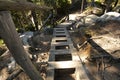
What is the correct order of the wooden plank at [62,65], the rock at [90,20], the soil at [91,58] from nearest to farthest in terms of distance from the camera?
the wooden plank at [62,65]
the soil at [91,58]
the rock at [90,20]

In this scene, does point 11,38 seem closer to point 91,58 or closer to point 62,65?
point 62,65

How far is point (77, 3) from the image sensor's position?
2434 centimetres

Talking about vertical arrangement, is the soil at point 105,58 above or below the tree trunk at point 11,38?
below

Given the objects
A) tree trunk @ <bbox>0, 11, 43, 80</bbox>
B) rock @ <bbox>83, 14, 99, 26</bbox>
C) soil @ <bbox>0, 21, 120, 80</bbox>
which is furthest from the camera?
rock @ <bbox>83, 14, 99, 26</bbox>

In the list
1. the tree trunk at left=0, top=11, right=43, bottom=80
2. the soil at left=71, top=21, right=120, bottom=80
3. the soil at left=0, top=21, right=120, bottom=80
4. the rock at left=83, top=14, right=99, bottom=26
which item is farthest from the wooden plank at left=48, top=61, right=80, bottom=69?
the rock at left=83, top=14, right=99, bottom=26

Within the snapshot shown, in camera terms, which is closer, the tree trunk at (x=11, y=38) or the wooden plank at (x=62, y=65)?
the tree trunk at (x=11, y=38)

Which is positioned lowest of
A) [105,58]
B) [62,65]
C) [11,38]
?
[105,58]

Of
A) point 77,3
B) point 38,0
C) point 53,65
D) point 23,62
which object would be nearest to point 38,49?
point 53,65

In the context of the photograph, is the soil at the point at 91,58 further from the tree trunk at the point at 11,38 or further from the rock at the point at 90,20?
the tree trunk at the point at 11,38

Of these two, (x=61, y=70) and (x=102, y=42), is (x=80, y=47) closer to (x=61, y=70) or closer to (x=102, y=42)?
(x=102, y=42)

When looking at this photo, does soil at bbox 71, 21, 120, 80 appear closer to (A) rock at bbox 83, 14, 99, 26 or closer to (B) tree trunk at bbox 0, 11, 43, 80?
A: (A) rock at bbox 83, 14, 99, 26

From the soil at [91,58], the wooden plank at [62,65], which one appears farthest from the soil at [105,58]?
the wooden plank at [62,65]

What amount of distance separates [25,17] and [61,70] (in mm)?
9430

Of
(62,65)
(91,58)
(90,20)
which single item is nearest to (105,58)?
(91,58)
